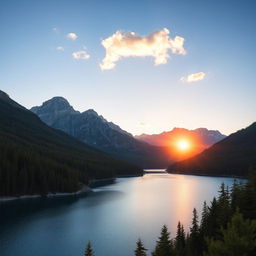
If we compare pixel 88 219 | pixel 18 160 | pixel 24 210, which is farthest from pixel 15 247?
pixel 18 160

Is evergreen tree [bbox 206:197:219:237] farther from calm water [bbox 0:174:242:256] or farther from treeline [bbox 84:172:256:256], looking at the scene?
calm water [bbox 0:174:242:256]

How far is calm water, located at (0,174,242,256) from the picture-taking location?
7881cm

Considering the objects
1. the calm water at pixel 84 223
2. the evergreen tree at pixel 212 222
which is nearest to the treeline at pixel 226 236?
the evergreen tree at pixel 212 222

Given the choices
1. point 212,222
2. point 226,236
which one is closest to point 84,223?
point 212,222

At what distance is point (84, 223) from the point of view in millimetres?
111688

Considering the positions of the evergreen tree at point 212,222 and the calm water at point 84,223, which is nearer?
the evergreen tree at point 212,222

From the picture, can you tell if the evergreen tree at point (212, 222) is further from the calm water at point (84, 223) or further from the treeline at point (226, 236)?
the calm water at point (84, 223)

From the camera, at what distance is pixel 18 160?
179375 millimetres

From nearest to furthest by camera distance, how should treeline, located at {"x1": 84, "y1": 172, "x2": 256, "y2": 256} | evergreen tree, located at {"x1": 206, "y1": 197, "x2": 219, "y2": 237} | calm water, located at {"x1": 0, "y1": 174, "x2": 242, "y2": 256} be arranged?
treeline, located at {"x1": 84, "y1": 172, "x2": 256, "y2": 256} < evergreen tree, located at {"x1": 206, "y1": 197, "x2": 219, "y2": 237} < calm water, located at {"x1": 0, "y1": 174, "x2": 242, "y2": 256}

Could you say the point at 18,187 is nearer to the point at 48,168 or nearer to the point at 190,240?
the point at 48,168

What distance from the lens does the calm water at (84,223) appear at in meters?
78.8

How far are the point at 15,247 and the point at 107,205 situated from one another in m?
78.3

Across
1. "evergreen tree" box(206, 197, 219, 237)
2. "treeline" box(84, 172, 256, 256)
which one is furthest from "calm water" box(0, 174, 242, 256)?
"evergreen tree" box(206, 197, 219, 237)

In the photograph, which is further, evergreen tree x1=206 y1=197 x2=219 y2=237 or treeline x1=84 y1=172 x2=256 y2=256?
evergreen tree x1=206 y1=197 x2=219 y2=237
